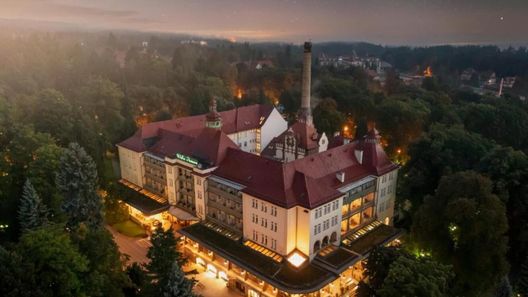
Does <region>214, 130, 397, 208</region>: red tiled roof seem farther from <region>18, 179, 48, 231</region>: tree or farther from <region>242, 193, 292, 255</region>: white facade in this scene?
<region>18, 179, 48, 231</region>: tree

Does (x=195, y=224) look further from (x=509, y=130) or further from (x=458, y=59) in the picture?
(x=458, y=59)

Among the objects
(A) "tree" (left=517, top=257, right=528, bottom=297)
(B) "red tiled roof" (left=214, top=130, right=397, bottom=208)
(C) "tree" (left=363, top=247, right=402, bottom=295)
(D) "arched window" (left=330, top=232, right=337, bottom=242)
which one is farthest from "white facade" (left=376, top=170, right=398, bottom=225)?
(C) "tree" (left=363, top=247, right=402, bottom=295)

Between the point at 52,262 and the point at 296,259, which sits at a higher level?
the point at 52,262

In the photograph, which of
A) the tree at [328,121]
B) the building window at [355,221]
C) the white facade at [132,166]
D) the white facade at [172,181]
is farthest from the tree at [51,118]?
the tree at [328,121]

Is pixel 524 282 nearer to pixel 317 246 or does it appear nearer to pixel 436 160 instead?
pixel 436 160

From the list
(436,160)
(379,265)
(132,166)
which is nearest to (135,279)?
(379,265)

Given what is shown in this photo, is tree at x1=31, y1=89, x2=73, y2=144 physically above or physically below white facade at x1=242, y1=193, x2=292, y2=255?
above

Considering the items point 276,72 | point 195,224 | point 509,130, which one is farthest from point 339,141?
point 276,72
